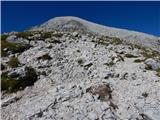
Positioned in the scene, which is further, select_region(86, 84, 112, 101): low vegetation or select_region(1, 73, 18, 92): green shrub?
select_region(1, 73, 18, 92): green shrub

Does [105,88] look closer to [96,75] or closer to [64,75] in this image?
[96,75]

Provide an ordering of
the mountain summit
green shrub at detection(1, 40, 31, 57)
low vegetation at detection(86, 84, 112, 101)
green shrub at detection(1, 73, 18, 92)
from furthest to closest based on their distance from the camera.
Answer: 1. the mountain summit
2. green shrub at detection(1, 40, 31, 57)
3. green shrub at detection(1, 73, 18, 92)
4. low vegetation at detection(86, 84, 112, 101)

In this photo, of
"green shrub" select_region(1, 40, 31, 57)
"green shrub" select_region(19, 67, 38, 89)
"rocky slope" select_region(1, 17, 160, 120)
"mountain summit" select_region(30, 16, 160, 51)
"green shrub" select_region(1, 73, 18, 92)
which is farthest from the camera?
"mountain summit" select_region(30, 16, 160, 51)

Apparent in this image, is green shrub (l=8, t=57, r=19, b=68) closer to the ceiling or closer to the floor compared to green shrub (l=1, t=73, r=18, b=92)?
closer to the ceiling

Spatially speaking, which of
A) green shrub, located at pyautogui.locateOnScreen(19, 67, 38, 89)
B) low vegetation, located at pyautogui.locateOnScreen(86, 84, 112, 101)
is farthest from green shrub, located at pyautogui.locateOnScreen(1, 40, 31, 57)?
low vegetation, located at pyautogui.locateOnScreen(86, 84, 112, 101)

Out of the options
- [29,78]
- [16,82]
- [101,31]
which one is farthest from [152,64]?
[101,31]

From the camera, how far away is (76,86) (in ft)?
59.3

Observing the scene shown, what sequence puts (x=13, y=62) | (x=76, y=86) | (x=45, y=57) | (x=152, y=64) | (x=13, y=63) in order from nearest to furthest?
(x=76, y=86) → (x=13, y=63) → (x=13, y=62) → (x=45, y=57) → (x=152, y=64)

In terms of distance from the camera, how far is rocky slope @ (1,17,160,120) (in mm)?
15172

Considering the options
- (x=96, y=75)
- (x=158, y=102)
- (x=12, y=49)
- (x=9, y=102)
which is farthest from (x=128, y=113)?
(x=12, y=49)

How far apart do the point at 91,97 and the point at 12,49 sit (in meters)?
12.2

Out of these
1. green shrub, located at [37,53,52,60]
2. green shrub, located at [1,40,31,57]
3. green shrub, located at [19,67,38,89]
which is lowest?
green shrub, located at [19,67,38,89]

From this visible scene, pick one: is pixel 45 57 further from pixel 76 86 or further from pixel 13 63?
pixel 76 86

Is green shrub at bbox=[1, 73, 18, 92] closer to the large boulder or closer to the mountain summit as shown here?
the large boulder
